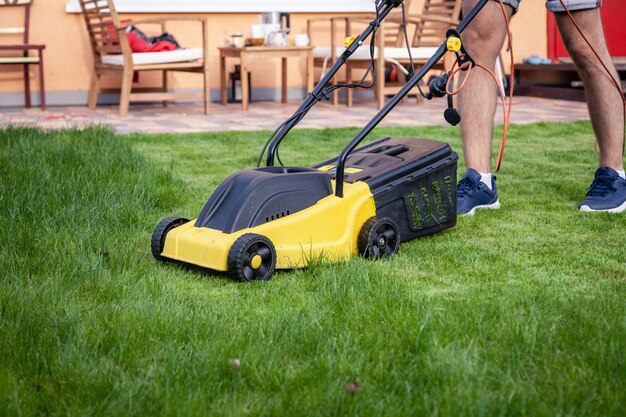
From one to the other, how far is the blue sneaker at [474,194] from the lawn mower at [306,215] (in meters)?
0.54

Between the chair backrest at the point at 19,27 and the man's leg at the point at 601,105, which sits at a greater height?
the chair backrest at the point at 19,27

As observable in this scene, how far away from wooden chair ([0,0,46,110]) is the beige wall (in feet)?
0.35

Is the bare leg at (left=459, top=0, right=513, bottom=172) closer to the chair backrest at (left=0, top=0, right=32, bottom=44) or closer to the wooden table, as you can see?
the wooden table

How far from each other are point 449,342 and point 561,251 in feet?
3.26

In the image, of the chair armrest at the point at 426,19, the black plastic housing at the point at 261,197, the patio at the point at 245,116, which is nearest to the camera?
the black plastic housing at the point at 261,197

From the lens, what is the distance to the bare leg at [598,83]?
11.3ft

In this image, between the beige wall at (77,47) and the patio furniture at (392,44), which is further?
the beige wall at (77,47)

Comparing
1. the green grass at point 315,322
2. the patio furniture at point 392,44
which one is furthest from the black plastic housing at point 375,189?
the patio furniture at point 392,44

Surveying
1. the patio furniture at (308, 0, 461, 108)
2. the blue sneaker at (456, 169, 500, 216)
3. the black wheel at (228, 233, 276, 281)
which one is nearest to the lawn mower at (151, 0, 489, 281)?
the black wheel at (228, 233, 276, 281)

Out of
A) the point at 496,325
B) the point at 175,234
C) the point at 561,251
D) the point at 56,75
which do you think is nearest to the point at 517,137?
the point at 561,251

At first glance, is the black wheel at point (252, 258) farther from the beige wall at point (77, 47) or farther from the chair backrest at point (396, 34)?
the chair backrest at point (396, 34)

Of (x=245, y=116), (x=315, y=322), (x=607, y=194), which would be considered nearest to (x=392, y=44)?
(x=245, y=116)

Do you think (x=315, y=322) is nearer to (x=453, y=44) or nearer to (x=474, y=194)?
(x=453, y=44)

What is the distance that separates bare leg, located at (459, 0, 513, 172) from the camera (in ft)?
11.1
